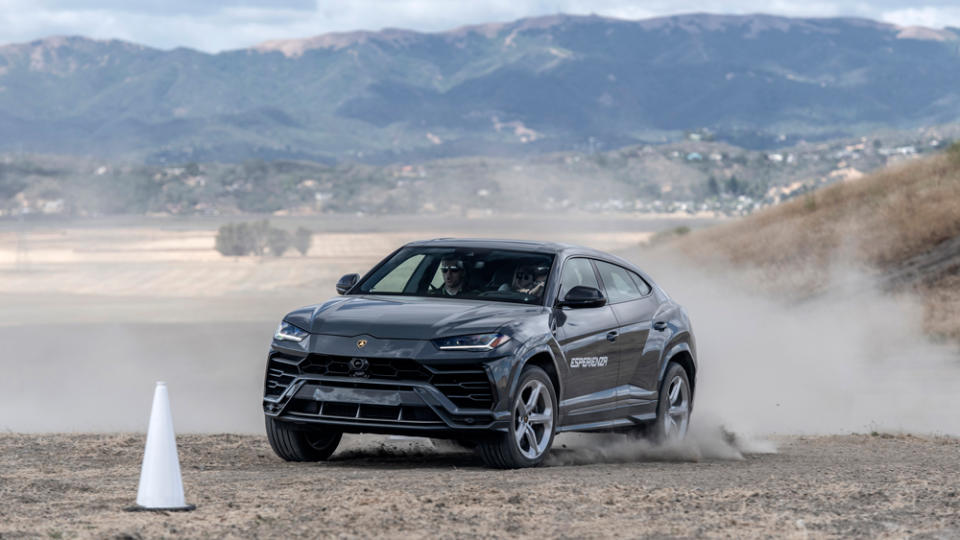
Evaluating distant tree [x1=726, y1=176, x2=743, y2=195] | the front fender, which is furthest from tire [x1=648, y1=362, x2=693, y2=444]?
distant tree [x1=726, y1=176, x2=743, y2=195]

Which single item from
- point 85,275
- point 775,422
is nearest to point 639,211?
point 85,275

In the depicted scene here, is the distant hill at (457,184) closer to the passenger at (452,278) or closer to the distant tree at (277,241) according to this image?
the distant tree at (277,241)

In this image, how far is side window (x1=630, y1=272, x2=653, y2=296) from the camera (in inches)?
459

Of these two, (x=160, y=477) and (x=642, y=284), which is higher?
(x=642, y=284)

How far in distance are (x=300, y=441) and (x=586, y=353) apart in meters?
2.04

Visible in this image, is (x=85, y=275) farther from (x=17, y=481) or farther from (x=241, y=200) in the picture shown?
(x=241, y=200)

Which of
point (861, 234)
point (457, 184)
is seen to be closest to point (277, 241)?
point (861, 234)

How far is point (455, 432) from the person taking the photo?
31.2 ft

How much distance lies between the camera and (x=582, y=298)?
1019 centimetres

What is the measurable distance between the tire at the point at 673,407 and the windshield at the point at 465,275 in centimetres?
166

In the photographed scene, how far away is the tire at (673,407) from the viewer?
1157 cm

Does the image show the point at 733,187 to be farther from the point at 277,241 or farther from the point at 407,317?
the point at 407,317

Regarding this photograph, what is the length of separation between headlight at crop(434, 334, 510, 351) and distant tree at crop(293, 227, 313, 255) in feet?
307

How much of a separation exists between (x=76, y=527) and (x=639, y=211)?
15227 cm
